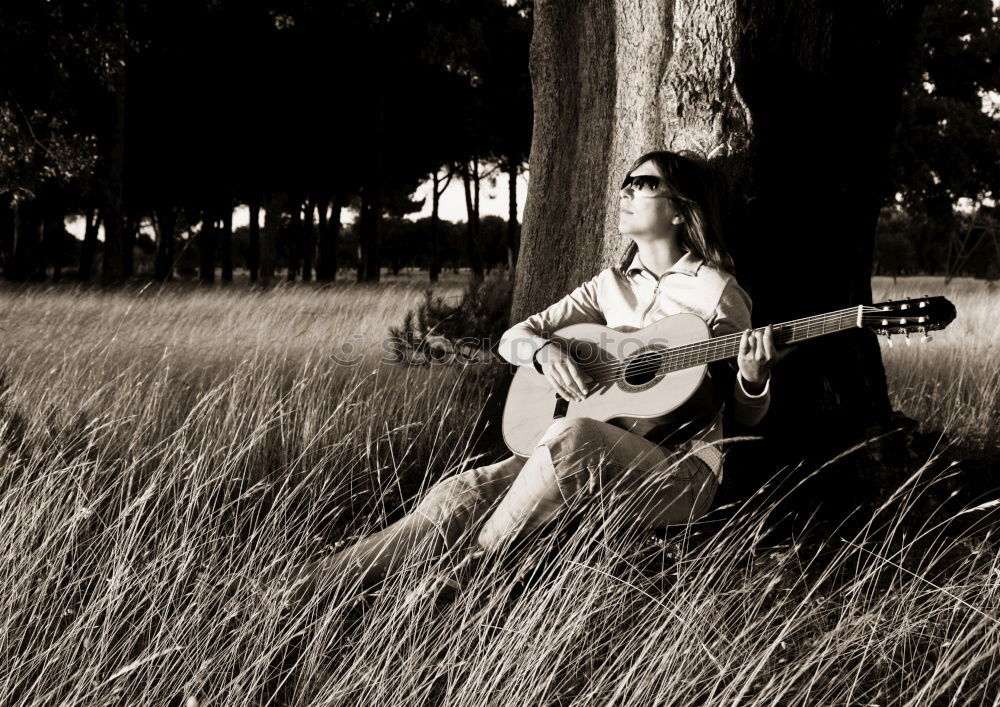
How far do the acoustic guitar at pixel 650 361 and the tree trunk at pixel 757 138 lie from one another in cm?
89

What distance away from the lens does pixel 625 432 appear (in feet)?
8.97

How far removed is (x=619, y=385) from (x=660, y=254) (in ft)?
1.65

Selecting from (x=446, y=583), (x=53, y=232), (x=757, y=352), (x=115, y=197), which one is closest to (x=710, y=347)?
(x=757, y=352)

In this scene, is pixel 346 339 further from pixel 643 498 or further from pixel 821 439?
pixel 643 498

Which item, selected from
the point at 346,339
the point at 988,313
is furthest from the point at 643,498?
the point at 988,313

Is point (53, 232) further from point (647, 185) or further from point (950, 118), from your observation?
point (647, 185)

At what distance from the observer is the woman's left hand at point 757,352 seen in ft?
8.63

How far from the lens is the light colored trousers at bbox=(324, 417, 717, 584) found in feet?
8.55

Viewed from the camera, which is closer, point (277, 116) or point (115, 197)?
point (115, 197)

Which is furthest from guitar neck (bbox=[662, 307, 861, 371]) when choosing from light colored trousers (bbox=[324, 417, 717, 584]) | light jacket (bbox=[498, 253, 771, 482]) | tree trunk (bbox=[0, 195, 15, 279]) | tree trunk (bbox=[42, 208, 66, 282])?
tree trunk (bbox=[42, 208, 66, 282])

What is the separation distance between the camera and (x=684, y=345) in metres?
2.80

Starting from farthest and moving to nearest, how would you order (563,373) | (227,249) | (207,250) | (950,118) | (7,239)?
1. (7,239)
2. (227,249)
3. (207,250)
4. (950,118)
5. (563,373)

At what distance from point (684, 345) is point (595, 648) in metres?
0.98

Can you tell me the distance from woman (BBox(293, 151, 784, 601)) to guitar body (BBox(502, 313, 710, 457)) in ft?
0.22
